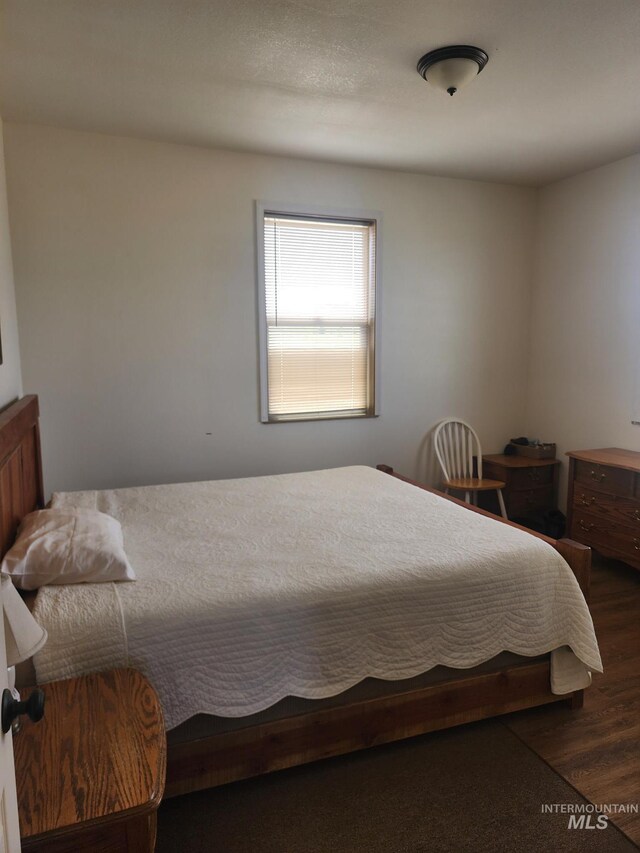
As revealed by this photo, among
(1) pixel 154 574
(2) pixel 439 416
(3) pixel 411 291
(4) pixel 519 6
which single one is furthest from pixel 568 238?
(1) pixel 154 574

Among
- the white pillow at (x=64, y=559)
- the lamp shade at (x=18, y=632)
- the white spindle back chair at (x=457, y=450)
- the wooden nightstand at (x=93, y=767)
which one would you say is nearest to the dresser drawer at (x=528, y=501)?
the white spindle back chair at (x=457, y=450)

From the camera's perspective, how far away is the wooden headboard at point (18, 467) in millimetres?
1913

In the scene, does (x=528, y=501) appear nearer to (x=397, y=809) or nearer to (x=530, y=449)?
(x=530, y=449)

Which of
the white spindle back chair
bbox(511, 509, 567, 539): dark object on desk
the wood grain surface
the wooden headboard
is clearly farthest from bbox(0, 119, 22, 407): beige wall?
bbox(511, 509, 567, 539): dark object on desk

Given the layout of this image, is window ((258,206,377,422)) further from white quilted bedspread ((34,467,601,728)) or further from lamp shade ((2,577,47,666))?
lamp shade ((2,577,47,666))

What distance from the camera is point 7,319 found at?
2.79 metres

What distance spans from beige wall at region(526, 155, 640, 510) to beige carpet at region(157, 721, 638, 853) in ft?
8.36

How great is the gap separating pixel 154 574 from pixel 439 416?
2869mm

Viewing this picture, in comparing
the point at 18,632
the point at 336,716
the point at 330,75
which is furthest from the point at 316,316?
the point at 18,632

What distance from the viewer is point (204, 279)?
11.5ft

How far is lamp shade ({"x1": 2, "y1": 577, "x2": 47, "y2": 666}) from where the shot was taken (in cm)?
114

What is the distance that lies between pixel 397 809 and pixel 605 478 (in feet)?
7.94

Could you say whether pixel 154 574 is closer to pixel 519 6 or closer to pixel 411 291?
pixel 519 6

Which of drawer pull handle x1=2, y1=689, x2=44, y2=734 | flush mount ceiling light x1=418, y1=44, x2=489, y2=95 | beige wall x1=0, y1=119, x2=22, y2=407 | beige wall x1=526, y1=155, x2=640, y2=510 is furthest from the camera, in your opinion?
beige wall x1=526, y1=155, x2=640, y2=510
